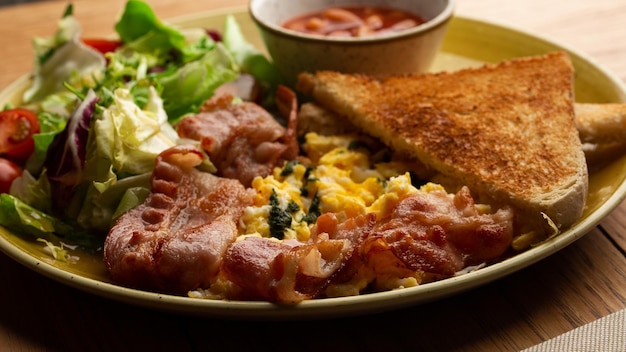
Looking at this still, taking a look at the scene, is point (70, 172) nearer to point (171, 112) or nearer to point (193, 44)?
point (171, 112)

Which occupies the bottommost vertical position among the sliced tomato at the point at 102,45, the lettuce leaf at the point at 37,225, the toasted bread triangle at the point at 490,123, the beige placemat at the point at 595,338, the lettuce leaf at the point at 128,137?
the lettuce leaf at the point at 37,225

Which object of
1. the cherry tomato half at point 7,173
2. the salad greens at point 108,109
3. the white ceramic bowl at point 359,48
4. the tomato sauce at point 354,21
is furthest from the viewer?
the tomato sauce at point 354,21

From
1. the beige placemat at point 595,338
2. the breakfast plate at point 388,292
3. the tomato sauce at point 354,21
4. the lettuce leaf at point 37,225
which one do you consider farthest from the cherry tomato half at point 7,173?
the beige placemat at point 595,338

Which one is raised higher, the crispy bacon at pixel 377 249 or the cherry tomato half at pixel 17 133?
the crispy bacon at pixel 377 249

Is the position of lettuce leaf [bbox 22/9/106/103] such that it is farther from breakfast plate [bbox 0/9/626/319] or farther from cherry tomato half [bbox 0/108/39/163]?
cherry tomato half [bbox 0/108/39/163]

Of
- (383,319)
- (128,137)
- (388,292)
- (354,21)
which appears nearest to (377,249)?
(388,292)

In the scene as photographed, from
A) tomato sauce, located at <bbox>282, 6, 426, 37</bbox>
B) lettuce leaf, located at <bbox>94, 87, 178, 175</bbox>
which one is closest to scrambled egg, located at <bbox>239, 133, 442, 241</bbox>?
lettuce leaf, located at <bbox>94, 87, 178, 175</bbox>

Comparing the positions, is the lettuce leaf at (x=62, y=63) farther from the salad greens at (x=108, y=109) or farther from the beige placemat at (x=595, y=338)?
the beige placemat at (x=595, y=338)
